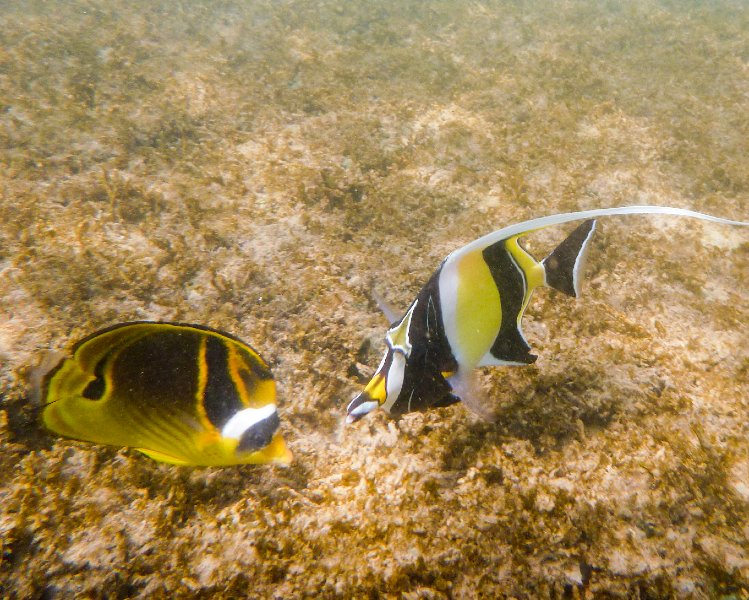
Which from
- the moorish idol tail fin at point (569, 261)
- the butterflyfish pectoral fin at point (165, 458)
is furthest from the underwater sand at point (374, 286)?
the moorish idol tail fin at point (569, 261)

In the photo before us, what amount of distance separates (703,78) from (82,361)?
6.24 metres

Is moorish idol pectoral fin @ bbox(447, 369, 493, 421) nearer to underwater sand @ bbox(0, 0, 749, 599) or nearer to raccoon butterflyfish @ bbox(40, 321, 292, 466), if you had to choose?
underwater sand @ bbox(0, 0, 749, 599)

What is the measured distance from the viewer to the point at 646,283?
2482 mm

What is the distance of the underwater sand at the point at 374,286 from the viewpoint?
4.61ft

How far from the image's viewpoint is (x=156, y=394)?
1.20 meters

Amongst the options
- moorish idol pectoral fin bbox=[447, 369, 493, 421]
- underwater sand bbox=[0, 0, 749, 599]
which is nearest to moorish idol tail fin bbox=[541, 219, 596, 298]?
moorish idol pectoral fin bbox=[447, 369, 493, 421]

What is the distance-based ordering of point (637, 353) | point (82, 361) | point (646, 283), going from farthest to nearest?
point (646, 283) → point (637, 353) → point (82, 361)

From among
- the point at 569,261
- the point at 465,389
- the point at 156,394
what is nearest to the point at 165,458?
the point at 156,394

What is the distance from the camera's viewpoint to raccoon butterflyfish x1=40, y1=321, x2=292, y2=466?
1.19 m

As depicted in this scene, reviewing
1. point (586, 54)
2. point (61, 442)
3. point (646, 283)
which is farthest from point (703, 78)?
point (61, 442)

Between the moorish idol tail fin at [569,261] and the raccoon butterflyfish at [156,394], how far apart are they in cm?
117

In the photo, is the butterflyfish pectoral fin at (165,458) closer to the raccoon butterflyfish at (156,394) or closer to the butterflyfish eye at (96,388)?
the raccoon butterflyfish at (156,394)

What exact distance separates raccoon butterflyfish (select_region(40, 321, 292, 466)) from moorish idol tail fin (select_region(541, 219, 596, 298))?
117 centimetres

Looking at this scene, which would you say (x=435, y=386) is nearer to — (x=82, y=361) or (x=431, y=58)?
(x=82, y=361)
